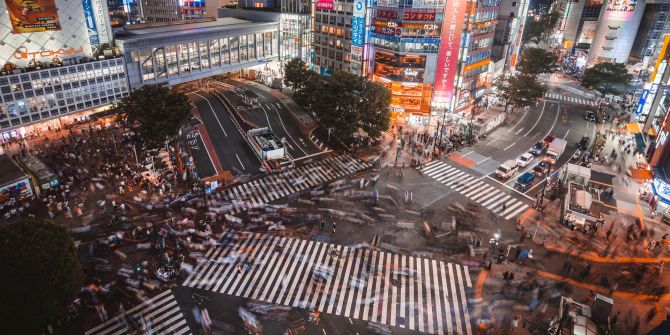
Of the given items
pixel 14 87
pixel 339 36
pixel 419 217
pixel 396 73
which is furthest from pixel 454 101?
pixel 14 87

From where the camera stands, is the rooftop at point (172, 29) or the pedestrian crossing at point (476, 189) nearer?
the pedestrian crossing at point (476, 189)

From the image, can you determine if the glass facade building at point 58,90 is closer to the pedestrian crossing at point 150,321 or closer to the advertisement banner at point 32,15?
the advertisement banner at point 32,15

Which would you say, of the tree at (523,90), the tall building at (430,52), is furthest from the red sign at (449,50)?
the tree at (523,90)

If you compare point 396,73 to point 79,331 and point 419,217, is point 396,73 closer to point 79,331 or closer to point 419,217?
point 419,217

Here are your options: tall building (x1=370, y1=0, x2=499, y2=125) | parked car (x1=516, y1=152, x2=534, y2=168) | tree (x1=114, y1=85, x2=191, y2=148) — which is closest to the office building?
tall building (x1=370, y1=0, x2=499, y2=125)

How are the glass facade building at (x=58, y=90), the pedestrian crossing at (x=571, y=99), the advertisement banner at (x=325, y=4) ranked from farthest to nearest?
the pedestrian crossing at (x=571, y=99) → the advertisement banner at (x=325, y=4) → the glass facade building at (x=58, y=90)

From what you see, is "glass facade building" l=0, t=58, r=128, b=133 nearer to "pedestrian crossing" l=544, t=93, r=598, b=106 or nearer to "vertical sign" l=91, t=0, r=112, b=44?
"vertical sign" l=91, t=0, r=112, b=44

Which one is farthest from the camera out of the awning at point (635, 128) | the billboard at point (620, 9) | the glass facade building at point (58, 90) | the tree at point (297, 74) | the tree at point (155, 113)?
the billboard at point (620, 9)
